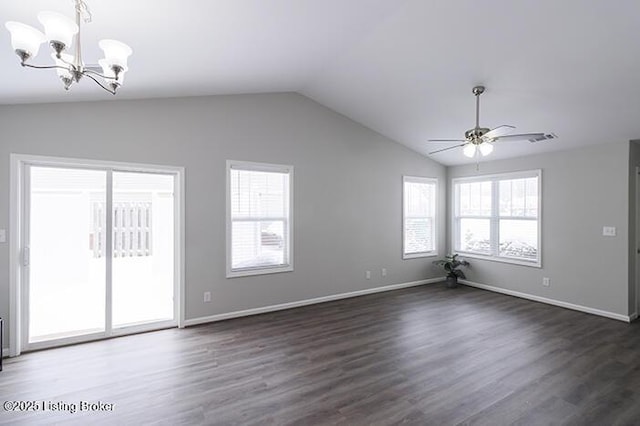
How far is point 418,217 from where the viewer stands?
6.41m

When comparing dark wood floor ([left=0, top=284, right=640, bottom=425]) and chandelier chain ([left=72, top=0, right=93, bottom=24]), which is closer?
chandelier chain ([left=72, top=0, right=93, bottom=24])

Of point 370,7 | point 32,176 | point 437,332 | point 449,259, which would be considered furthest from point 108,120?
point 449,259

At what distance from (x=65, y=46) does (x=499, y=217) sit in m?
6.27

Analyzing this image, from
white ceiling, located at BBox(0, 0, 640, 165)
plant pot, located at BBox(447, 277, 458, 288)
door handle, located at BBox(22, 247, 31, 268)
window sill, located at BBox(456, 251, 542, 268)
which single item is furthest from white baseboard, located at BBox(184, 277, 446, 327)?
white ceiling, located at BBox(0, 0, 640, 165)

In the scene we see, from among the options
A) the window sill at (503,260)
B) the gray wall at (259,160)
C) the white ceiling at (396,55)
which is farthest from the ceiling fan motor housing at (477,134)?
the window sill at (503,260)

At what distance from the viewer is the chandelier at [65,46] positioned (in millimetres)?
1449

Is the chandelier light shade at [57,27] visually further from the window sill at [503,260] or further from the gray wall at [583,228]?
the window sill at [503,260]

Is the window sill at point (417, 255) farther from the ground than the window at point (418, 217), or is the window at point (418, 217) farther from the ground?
the window at point (418, 217)

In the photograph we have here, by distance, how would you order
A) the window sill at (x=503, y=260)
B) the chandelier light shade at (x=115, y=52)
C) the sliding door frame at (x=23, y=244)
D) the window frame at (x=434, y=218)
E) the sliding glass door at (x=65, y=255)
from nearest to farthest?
the chandelier light shade at (x=115, y=52)
the sliding door frame at (x=23, y=244)
the sliding glass door at (x=65, y=255)
the window sill at (x=503, y=260)
the window frame at (x=434, y=218)

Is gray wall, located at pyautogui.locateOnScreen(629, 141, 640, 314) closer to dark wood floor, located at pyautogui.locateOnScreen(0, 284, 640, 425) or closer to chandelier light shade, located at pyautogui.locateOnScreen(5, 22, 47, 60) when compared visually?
dark wood floor, located at pyautogui.locateOnScreen(0, 284, 640, 425)

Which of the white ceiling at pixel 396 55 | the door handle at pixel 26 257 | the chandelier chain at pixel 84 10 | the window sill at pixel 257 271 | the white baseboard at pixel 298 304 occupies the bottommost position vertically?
the white baseboard at pixel 298 304

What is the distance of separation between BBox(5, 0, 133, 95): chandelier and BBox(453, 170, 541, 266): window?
229 inches

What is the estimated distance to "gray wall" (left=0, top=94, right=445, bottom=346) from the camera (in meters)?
3.43

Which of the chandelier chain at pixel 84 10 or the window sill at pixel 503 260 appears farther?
the window sill at pixel 503 260
